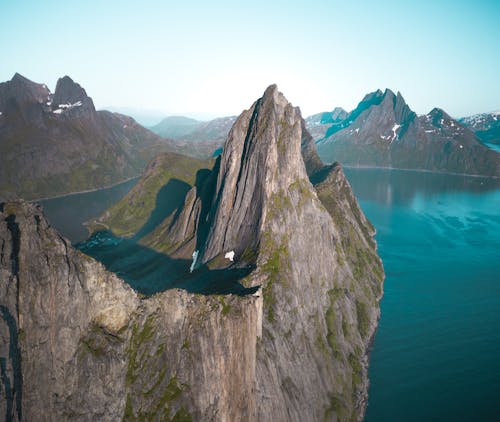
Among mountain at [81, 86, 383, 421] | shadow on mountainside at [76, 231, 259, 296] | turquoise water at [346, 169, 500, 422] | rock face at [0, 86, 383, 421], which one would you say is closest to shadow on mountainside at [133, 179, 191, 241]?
shadow on mountainside at [76, 231, 259, 296]

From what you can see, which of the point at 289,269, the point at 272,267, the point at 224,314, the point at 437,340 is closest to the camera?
the point at 224,314

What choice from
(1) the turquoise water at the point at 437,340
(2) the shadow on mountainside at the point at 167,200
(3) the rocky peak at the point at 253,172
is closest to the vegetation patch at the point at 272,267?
(3) the rocky peak at the point at 253,172

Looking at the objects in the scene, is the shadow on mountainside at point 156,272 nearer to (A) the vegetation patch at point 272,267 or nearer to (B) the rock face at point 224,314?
(B) the rock face at point 224,314

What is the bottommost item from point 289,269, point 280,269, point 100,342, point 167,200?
point 167,200

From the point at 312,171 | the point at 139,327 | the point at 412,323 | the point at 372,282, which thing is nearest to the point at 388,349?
the point at 412,323

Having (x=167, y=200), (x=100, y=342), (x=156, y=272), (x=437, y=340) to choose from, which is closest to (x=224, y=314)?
(x=100, y=342)

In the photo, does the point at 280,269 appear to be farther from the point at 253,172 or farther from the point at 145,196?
the point at 145,196
